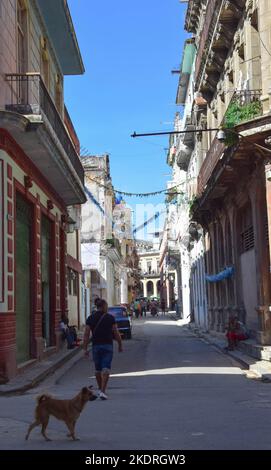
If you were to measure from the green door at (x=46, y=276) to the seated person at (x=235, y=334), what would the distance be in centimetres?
554

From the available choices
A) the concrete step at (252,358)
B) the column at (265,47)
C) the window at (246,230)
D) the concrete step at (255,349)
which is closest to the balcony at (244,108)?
the column at (265,47)

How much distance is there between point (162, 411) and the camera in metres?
9.48

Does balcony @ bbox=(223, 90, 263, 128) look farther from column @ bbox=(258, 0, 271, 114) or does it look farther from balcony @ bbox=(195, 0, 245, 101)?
balcony @ bbox=(195, 0, 245, 101)

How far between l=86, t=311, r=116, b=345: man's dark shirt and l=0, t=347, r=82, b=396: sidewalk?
211 centimetres

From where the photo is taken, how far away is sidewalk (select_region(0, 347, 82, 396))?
12.4 m

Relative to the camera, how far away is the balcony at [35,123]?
13.6m

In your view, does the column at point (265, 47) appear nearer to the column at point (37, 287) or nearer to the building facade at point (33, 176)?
the building facade at point (33, 176)

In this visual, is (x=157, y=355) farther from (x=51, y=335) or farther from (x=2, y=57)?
(x=2, y=57)

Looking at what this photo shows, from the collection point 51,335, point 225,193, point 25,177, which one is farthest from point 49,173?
point 225,193

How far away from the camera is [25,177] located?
15984mm

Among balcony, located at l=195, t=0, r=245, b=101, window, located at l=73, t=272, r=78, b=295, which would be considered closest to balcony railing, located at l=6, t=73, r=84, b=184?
balcony, located at l=195, t=0, r=245, b=101

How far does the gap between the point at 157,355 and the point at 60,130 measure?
7271 millimetres

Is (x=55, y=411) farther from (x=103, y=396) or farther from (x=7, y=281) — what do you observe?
A: (x=7, y=281)

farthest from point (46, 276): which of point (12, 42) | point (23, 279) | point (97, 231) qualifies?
point (97, 231)
